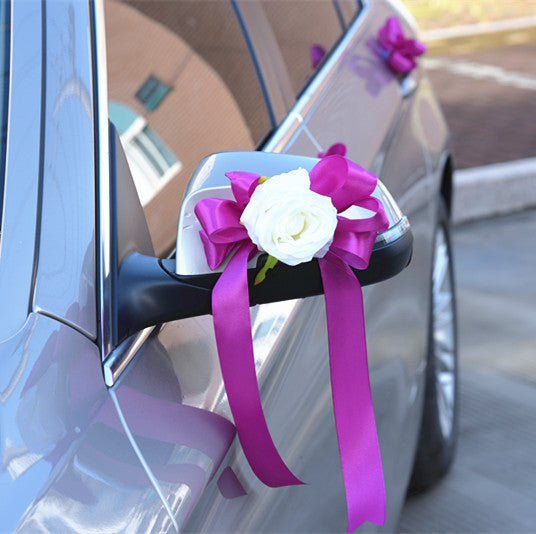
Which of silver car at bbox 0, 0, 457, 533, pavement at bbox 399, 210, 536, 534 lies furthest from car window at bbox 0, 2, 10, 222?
pavement at bbox 399, 210, 536, 534

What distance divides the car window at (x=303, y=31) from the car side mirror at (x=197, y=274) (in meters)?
0.80

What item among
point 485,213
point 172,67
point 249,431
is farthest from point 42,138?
point 485,213

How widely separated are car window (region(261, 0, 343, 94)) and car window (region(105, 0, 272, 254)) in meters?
0.16

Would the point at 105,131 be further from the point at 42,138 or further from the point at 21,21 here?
the point at 21,21

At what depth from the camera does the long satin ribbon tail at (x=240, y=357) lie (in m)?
1.04

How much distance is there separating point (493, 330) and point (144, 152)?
2.51 m

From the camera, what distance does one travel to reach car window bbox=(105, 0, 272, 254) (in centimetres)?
154

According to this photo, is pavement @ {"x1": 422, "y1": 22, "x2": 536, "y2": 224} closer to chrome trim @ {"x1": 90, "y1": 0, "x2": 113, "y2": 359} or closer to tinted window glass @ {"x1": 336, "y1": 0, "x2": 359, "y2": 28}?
tinted window glass @ {"x1": 336, "y1": 0, "x2": 359, "y2": 28}

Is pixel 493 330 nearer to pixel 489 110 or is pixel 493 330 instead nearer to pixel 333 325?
pixel 333 325

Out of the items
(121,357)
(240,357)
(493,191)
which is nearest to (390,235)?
(240,357)

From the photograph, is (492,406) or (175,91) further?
(492,406)

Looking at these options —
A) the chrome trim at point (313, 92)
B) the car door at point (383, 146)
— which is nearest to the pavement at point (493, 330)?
the car door at point (383, 146)

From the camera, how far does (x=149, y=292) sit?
1083 millimetres

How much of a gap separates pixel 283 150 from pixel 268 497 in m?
0.66
